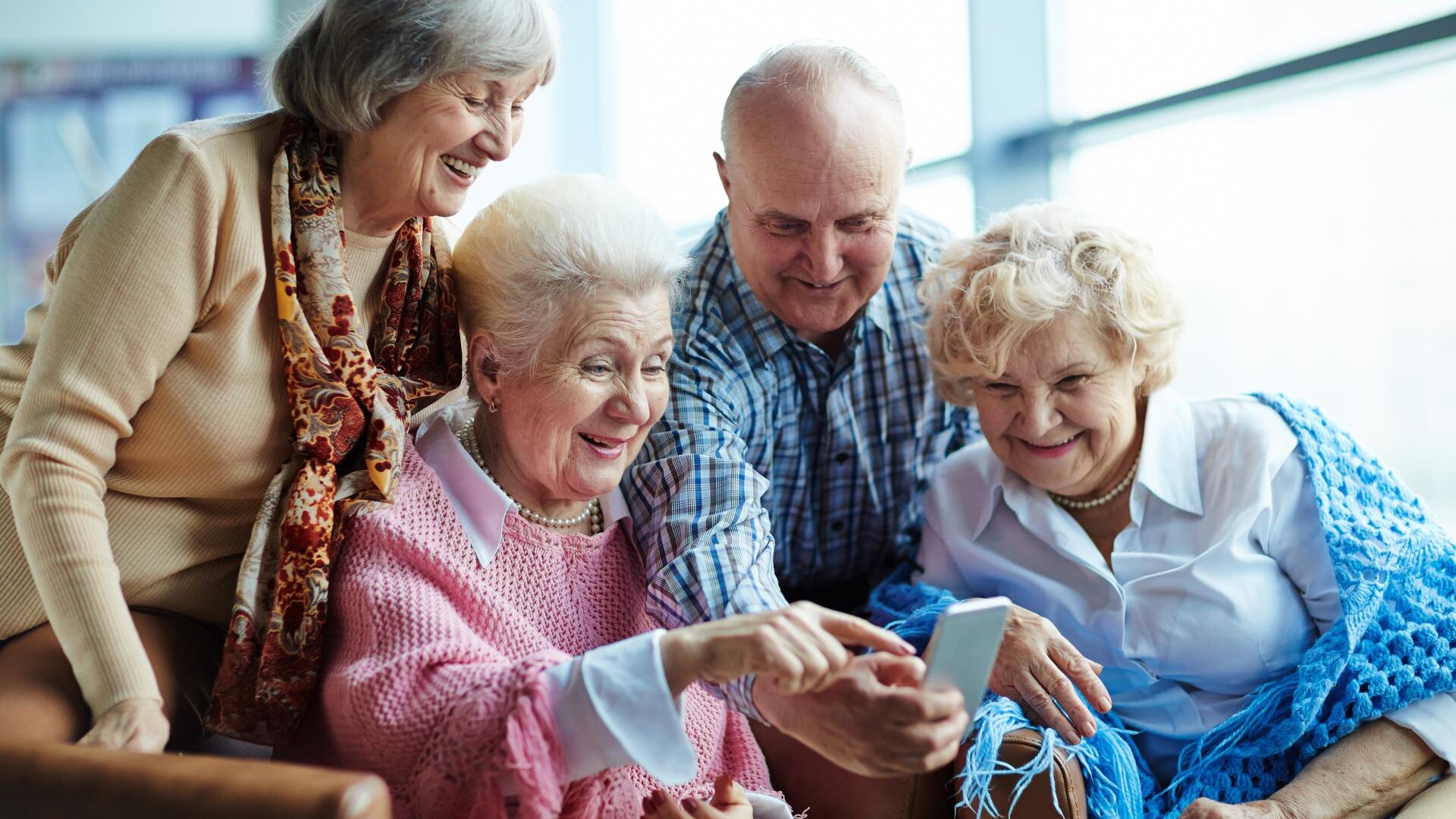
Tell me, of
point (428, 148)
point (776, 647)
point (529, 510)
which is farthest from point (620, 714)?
point (428, 148)

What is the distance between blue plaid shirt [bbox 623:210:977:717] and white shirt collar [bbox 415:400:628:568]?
0.34 meters

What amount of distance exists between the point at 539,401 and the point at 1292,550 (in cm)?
121

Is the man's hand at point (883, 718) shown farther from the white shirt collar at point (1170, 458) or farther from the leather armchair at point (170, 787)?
the white shirt collar at point (1170, 458)

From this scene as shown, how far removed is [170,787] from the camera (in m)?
1.21

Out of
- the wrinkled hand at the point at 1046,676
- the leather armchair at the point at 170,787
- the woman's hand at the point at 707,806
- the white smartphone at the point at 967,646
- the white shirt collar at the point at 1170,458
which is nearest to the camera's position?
the leather armchair at the point at 170,787

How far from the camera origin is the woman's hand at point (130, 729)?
1400 millimetres

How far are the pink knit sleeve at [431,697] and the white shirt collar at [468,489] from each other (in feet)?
0.30

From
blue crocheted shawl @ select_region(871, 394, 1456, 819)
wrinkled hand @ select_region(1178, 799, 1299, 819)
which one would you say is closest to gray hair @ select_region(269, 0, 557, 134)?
blue crocheted shawl @ select_region(871, 394, 1456, 819)

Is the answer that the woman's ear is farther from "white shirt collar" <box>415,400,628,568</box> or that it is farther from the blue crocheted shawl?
the blue crocheted shawl

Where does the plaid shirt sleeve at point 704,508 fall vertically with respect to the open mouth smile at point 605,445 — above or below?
below

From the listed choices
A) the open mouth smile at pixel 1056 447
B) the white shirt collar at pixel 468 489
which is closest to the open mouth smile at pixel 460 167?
the white shirt collar at pixel 468 489

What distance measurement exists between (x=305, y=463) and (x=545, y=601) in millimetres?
383

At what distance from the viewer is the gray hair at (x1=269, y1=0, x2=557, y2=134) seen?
1.59 m

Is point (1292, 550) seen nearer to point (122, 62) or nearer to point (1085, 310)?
point (1085, 310)
